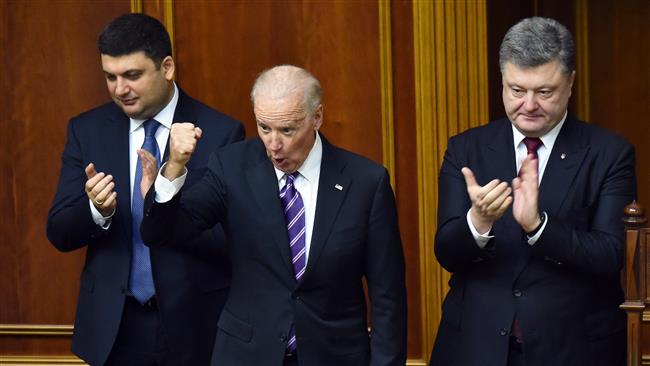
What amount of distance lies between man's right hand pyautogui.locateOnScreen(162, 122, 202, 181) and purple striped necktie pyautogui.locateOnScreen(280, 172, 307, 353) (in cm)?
32

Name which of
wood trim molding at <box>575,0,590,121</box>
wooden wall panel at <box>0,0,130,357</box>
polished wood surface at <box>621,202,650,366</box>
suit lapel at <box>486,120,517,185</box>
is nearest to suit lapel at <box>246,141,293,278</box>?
suit lapel at <box>486,120,517,185</box>

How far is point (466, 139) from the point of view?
4.75m

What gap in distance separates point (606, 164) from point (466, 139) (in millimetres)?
444

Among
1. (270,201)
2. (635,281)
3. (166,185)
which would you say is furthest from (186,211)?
(635,281)

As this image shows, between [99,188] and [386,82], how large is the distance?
1633 mm

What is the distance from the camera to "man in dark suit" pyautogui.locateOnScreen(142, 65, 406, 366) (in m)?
4.45

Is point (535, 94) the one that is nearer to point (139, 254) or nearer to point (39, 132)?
point (139, 254)

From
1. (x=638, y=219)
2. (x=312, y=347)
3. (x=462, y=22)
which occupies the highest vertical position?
(x=462, y=22)

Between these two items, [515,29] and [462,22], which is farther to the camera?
[462,22]

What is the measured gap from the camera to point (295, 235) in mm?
4520

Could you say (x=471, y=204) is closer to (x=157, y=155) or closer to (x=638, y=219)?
(x=638, y=219)

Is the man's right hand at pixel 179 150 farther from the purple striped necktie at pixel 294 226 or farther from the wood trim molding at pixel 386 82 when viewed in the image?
Answer: the wood trim molding at pixel 386 82

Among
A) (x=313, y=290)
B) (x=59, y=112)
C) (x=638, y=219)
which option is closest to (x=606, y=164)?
(x=638, y=219)

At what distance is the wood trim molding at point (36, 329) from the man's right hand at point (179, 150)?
2.05 m
